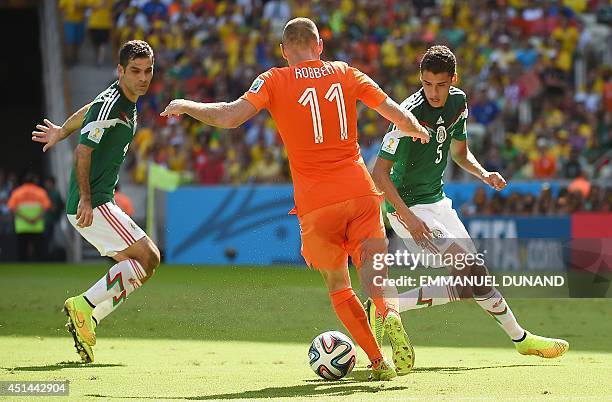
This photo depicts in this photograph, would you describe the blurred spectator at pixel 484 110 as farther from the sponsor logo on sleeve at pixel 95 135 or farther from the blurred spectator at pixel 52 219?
the sponsor logo on sleeve at pixel 95 135

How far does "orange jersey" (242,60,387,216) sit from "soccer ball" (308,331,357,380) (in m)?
0.92

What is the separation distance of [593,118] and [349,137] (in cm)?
1602

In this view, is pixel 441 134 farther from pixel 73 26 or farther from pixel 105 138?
pixel 73 26

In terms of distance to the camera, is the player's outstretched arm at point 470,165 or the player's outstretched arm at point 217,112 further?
the player's outstretched arm at point 470,165

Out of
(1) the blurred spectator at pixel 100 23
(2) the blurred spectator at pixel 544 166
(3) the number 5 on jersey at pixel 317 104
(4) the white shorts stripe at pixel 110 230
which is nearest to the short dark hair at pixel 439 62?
(3) the number 5 on jersey at pixel 317 104

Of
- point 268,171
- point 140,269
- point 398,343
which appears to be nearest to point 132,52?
point 140,269

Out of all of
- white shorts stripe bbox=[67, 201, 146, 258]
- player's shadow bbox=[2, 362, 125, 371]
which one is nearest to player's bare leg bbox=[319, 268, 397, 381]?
player's shadow bbox=[2, 362, 125, 371]

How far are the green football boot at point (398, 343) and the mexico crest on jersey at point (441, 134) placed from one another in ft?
5.73

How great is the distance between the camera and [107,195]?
9.62 metres

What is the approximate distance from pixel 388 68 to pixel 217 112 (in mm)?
18014

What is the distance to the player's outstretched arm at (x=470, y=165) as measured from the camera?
30.3ft

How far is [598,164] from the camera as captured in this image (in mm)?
21719

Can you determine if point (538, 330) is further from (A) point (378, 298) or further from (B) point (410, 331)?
(A) point (378, 298)

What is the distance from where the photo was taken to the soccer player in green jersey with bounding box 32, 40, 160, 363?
365 inches
